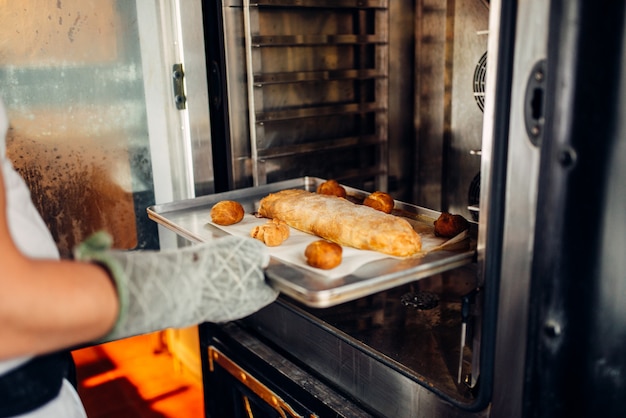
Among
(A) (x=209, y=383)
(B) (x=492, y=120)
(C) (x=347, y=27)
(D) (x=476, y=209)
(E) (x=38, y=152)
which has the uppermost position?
(C) (x=347, y=27)

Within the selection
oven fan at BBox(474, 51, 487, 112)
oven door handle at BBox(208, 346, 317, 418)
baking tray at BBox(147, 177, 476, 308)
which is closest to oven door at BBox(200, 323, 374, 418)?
oven door handle at BBox(208, 346, 317, 418)

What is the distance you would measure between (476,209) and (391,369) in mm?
A: 991

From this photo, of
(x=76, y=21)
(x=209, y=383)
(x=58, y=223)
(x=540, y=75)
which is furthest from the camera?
(x=209, y=383)

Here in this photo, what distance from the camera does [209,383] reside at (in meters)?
2.69

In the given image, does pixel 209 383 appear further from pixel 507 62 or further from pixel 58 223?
pixel 507 62

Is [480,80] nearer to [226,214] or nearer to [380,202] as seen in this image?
[380,202]

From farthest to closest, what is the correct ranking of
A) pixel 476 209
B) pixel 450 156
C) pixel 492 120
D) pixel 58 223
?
pixel 450 156 → pixel 476 209 → pixel 58 223 → pixel 492 120

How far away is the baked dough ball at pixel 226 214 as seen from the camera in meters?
2.03

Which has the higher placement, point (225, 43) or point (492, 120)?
point (225, 43)

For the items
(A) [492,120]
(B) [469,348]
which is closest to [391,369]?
(B) [469,348]

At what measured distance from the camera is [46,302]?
1.07 metres

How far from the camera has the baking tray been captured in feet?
4.65

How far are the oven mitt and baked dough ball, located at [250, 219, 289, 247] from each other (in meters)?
0.29

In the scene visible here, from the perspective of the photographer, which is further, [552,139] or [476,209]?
[476,209]
